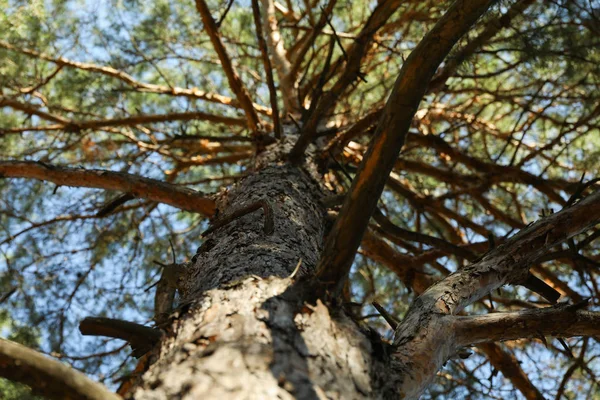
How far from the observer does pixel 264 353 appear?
1012 mm

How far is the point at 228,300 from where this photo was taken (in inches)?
46.8

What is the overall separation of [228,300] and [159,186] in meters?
1.30

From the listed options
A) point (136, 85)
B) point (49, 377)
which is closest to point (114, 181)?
point (49, 377)

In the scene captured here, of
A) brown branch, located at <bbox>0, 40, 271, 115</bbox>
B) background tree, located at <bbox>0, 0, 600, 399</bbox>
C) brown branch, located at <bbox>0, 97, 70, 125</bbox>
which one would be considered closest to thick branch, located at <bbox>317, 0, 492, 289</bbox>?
background tree, located at <bbox>0, 0, 600, 399</bbox>

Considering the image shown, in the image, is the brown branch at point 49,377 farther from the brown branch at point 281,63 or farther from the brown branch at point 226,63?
the brown branch at point 281,63

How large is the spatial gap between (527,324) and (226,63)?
1.93 m

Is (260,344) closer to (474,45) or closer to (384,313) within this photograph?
(384,313)

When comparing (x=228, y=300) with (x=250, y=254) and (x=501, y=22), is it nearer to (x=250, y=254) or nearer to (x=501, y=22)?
(x=250, y=254)

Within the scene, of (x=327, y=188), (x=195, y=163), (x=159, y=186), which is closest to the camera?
(x=159, y=186)

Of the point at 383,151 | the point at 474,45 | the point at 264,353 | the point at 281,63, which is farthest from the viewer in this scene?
the point at 281,63

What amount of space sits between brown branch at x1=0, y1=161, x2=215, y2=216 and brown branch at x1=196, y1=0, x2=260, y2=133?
0.64 m

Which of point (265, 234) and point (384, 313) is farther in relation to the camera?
point (265, 234)

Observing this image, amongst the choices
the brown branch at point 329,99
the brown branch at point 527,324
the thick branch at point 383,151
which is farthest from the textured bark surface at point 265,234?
the brown branch at point 527,324

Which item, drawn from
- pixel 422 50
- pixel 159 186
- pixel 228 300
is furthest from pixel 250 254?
pixel 159 186
